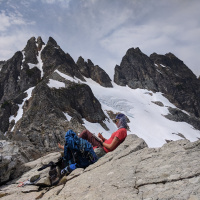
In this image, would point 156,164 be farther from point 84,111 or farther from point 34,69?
point 34,69

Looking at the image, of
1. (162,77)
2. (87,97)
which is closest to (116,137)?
(87,97)

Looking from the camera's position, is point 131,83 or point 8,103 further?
point 131,83

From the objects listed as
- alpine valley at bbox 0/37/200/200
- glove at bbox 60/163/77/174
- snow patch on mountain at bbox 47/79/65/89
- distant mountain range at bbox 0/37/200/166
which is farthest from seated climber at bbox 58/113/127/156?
snow patch on mountain at bbox 47/79/65/89

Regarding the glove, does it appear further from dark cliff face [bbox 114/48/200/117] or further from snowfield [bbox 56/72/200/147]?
dark cliff face [bbox 114/48/200/117]

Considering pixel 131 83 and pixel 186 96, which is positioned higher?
pixel 131 83

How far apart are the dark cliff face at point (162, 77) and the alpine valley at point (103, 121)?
59cm

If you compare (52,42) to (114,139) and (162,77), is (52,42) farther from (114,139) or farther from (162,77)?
(114,139)

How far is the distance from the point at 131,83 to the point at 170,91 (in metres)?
22.5

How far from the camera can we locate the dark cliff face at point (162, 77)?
112 m

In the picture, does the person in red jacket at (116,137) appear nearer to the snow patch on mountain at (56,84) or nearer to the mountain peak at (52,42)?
the snow patch on mountain at (56,84)

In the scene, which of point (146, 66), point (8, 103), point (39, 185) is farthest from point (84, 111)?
point (146, 66)

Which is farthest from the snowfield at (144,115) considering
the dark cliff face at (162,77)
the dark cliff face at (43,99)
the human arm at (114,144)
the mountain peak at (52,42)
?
→ the human arm at (114,144)

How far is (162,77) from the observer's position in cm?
11412

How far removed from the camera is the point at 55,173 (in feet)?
24.6
